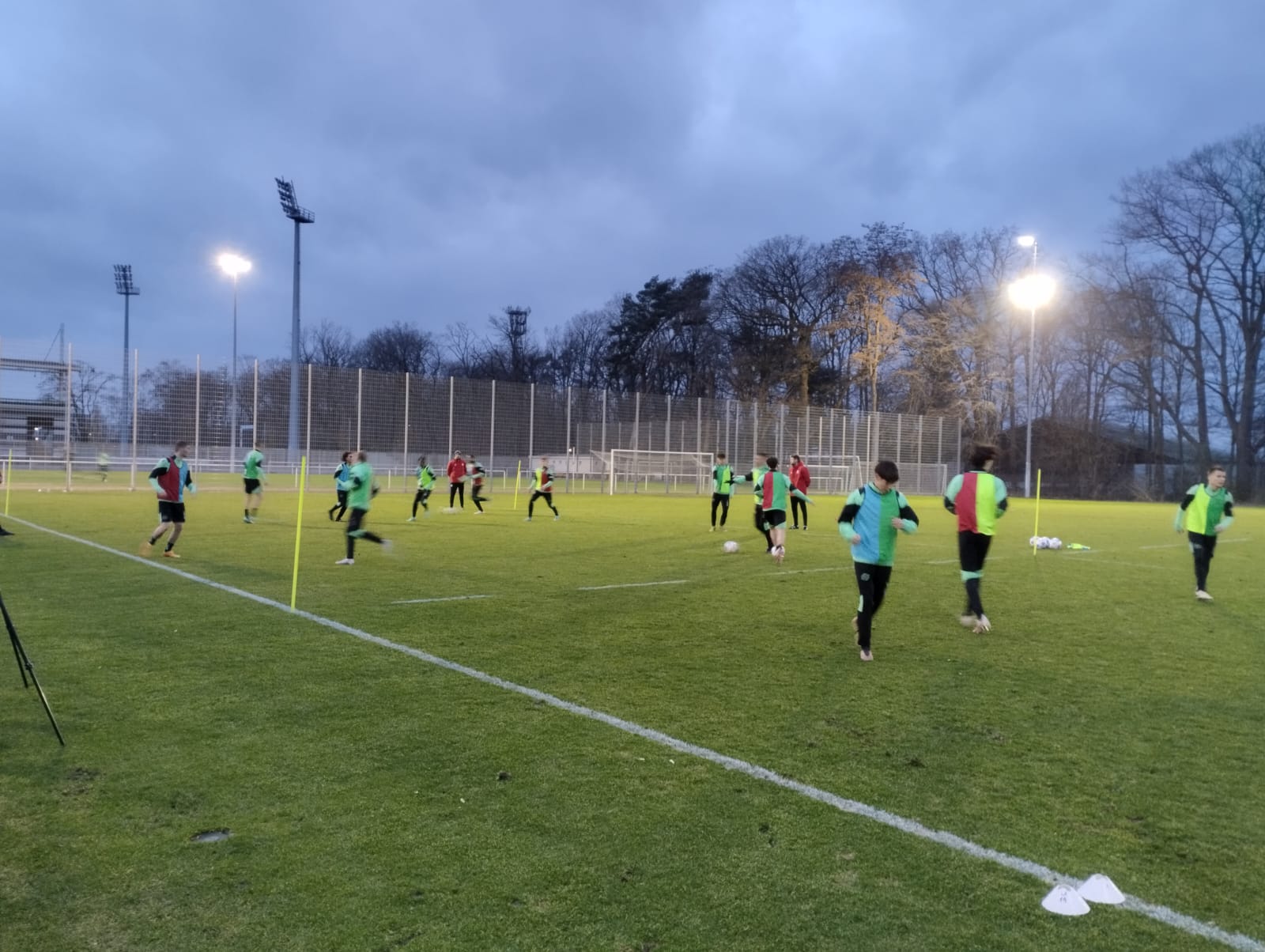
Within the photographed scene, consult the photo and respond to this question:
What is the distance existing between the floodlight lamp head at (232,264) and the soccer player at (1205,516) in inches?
1594

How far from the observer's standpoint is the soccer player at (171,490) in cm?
1202

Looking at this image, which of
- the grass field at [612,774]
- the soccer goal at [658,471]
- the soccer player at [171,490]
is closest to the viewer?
the grass field at [612,774]

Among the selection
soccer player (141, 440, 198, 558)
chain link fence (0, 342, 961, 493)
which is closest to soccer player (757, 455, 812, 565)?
soccer player (141, 440, 198, 558)

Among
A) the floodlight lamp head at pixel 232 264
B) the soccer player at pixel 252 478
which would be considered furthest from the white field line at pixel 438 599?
the floodlight lamp head at pixel 232 264

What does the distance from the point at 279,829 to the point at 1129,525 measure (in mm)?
27175

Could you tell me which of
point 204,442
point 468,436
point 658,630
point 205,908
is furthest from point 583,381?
point 205,908

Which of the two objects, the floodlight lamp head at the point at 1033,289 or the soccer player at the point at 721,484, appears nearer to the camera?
the soccer player at the point at 721,484

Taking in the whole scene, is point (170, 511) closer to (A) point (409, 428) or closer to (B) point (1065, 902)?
(B) point (1065, 902)

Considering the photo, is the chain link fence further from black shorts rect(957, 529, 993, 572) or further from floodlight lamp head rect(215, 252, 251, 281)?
black shorts rect(957, 529, 993, 572)

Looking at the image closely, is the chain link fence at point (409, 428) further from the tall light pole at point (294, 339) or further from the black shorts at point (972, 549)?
the black shorts at point (972, 549)

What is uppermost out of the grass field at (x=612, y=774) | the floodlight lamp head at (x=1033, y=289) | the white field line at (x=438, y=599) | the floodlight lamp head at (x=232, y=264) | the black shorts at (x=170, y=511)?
the floodlight lamp head at (x=232, y=264)

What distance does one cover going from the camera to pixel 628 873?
11.0 feet

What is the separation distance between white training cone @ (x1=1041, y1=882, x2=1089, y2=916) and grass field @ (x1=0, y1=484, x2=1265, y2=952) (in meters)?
0.05

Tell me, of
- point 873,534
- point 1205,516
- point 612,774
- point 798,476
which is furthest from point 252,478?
point 1205,516
